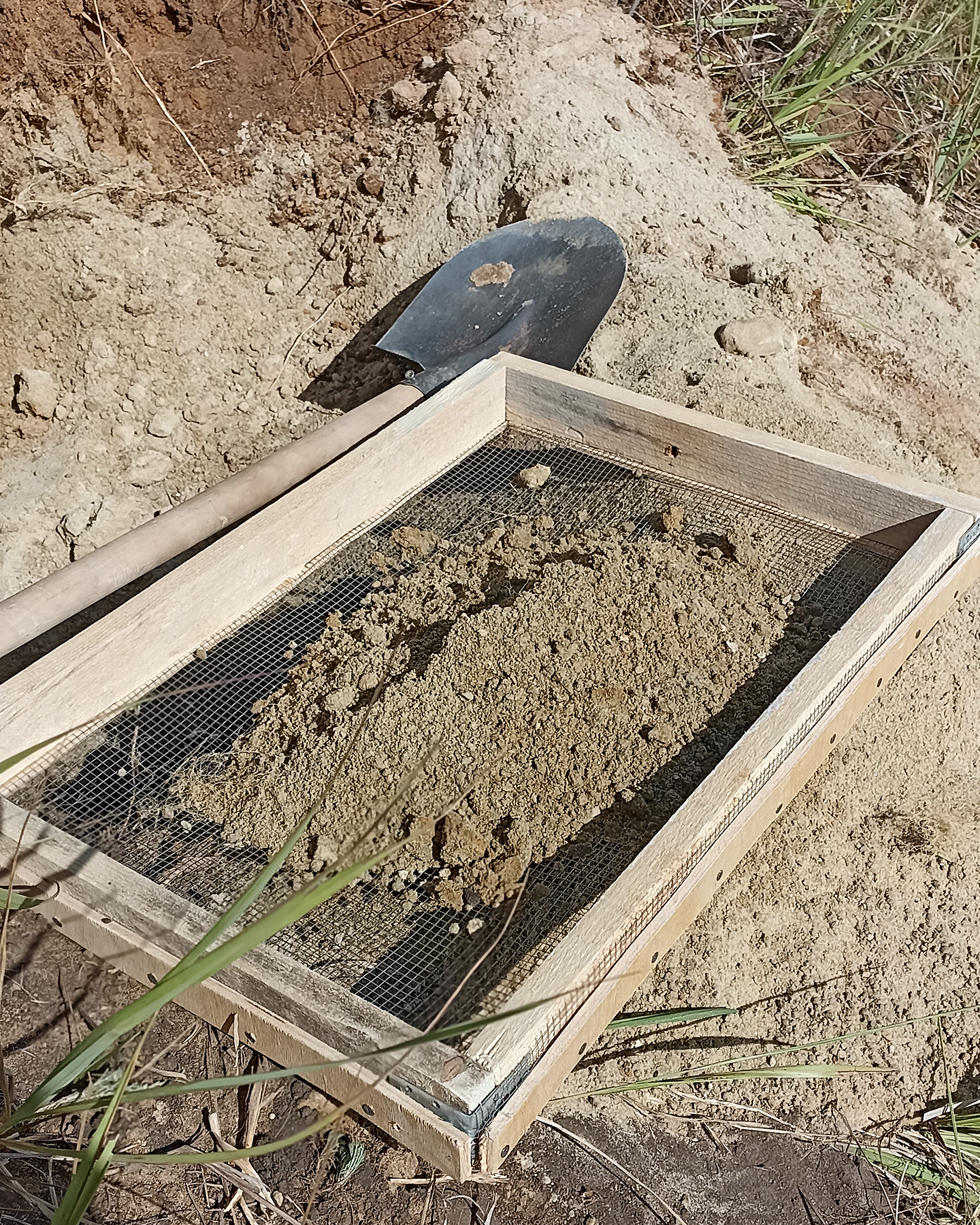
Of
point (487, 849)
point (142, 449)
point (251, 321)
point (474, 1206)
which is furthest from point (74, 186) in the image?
point (474, 1206)

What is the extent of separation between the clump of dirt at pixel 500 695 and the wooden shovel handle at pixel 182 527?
0.32 m

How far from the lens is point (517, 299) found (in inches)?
103

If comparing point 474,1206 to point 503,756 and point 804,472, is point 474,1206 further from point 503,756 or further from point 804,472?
point 804,472

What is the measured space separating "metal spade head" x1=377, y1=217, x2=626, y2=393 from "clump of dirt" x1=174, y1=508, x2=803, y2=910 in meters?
0.69

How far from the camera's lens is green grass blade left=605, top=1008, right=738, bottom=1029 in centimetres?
151

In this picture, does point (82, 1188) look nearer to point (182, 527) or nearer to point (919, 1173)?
point (919, 1173)

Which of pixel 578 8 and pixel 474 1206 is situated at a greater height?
pixel 578 8

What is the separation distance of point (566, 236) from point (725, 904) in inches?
67.6

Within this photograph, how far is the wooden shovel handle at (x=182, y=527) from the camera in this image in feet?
5.79

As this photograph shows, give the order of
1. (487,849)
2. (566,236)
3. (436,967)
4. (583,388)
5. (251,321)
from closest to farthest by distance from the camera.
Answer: (436,967), (487,849), (583,388), (566,236), (251,321)

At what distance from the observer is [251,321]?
3.00 meters

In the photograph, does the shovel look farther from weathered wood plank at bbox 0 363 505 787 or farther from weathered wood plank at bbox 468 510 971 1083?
weathered wood plank at bbox 468 510 971 1083

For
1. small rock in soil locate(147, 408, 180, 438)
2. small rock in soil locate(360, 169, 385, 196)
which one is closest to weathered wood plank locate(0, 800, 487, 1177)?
small rock in soil locate(147, 408, 180, 438)

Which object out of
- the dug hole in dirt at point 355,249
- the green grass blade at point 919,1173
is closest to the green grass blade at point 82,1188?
the green grass blade at point 919,1173
